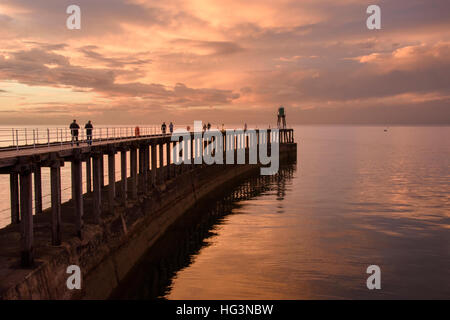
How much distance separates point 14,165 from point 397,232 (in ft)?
85.0

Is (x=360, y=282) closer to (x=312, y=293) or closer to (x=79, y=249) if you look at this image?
(x=312, y=293)

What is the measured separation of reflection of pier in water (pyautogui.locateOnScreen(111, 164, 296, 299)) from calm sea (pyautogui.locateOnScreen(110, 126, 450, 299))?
6 cm

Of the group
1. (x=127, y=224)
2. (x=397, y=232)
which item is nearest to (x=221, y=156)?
(x=397, y=232)

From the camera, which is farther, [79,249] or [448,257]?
[448,257]

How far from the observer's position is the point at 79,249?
16828mm

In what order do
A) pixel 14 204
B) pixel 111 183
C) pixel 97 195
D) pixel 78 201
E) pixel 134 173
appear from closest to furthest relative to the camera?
1. pixel 78 201
2. pixel 97 195
3. pixel 14 204
4. pixel 111 183
5. pixel 134 173

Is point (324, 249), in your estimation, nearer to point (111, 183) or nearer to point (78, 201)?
point (111, 183)

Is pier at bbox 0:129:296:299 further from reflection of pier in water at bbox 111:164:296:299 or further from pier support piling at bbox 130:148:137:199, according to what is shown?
reflection of pier in water at bbox 111:164:296:299

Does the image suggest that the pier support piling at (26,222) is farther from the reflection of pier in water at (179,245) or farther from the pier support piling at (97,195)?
the pier support piling at (97,195)

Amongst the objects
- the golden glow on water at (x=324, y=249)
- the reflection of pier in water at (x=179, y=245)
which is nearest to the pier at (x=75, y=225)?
the reflection of pier in water at (x=179, y=245)

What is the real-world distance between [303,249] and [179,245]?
7.99 metres

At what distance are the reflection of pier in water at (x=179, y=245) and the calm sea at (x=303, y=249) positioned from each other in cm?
6

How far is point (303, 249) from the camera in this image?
25.9 meters

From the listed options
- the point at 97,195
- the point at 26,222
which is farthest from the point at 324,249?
the point at 26,222
